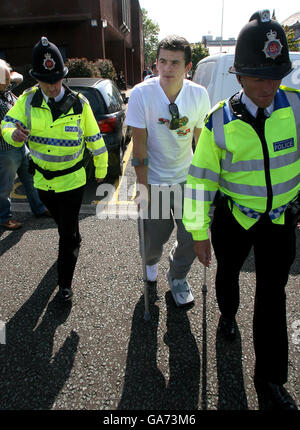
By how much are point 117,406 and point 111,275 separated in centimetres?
146

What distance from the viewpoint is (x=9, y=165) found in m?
4.18

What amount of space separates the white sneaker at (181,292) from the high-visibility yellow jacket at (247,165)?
1.06 meters

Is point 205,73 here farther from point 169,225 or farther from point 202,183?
point 202,183

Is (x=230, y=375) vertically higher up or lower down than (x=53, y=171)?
lower down

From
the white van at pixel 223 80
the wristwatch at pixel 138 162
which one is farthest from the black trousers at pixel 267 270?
the white van at pixel 223 80

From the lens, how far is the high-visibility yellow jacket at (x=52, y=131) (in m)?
2.57

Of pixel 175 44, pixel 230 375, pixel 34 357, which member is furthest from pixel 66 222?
pixel 230 375

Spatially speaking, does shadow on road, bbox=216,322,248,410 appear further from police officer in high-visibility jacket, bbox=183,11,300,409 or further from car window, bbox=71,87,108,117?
car window, bbox=71,87,108,117

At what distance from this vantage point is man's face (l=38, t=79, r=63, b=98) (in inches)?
99.2

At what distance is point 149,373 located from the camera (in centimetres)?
226

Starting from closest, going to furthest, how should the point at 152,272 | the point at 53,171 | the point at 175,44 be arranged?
the point at 175,44
the point at 53,171
the point at 152,272

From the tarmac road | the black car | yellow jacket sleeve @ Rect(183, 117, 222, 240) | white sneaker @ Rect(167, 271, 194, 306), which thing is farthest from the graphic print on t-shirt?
the black car

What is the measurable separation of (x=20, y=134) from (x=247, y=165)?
68.0 inches
